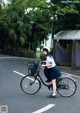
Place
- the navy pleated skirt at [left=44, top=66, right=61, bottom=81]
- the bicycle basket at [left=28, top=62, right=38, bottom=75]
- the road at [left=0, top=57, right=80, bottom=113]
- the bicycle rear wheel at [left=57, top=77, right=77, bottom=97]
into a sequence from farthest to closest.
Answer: the bicycle basket at [left=28, top=62, right=38, bottom=75] → the bicycle rear wheel at [left=57, top=77, right=77, bottom=97] → the navy pleated skirt at [left=44, top=66, right=61, bottom=81] → the road at [left=0, top=57, right=80, bottom=113]

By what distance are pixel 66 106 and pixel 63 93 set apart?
2025 mm

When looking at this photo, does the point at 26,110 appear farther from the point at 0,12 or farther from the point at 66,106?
the point at 0,12

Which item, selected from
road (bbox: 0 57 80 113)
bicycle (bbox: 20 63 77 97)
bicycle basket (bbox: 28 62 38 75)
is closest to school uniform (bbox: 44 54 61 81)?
bicycle (bbox: 20 63 77 97)

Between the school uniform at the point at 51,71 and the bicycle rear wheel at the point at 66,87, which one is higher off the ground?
the school uniform at the point at 51,71

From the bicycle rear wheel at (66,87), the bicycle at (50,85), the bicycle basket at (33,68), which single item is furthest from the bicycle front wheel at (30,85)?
the bicycle rear wheel at (66,87)

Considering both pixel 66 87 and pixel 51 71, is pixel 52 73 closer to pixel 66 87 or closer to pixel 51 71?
pixel 51 71

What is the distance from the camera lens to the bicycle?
13805 mm

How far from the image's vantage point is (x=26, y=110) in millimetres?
11062

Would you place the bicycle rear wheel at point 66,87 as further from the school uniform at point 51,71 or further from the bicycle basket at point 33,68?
the bicycle basket at point 33,68

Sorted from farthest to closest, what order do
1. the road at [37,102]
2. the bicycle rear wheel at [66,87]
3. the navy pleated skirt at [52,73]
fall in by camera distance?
the bicycle rear wheel at [66,87]
the navy pleated skirt at [52,73]
the road at [37,102]

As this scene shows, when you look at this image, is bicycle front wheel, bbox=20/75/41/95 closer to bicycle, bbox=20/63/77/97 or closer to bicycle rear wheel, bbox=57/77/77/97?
bicycle, bbox=20/63/77/97

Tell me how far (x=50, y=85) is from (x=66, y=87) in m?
0.55

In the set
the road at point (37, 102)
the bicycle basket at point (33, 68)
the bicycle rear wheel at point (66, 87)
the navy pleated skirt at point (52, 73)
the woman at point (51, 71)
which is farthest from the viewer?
the bicycle basket at point (33, 68)

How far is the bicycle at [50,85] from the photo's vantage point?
1380 centimetres
